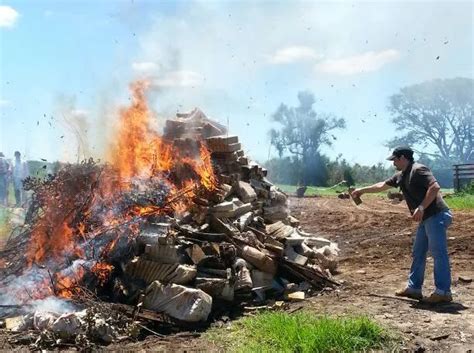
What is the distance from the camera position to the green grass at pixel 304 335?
487 centimetres

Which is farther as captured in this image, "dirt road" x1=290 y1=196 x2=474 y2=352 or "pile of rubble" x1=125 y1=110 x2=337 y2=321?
"pile of rubble" x1=125 y1=110 x2=337 y2=321

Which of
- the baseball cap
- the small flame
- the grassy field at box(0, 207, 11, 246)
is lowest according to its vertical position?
the small flame

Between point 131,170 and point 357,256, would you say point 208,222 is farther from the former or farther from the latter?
point 357,256

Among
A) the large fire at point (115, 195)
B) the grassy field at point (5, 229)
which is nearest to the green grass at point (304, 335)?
the large fire at point (115, 195)

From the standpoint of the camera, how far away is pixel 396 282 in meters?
7.79

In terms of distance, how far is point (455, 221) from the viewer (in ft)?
45.2

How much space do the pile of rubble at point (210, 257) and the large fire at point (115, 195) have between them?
0.18m

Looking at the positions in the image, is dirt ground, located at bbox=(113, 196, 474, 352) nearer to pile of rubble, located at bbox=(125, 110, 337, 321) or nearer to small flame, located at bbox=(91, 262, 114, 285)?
pile of rubble, located at bbox=(125, 110, 337, 321)

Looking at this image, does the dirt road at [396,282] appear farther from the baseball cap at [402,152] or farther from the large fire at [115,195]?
the large fire at [115,195]

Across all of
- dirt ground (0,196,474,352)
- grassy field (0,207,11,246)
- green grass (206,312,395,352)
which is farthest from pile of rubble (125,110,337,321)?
grassy field (0,207,11,246)

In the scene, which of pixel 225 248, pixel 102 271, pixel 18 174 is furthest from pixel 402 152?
pixel 18 174

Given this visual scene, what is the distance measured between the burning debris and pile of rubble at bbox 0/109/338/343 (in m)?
0.01

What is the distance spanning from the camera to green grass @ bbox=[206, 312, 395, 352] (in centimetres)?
487

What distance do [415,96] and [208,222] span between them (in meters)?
48.8
